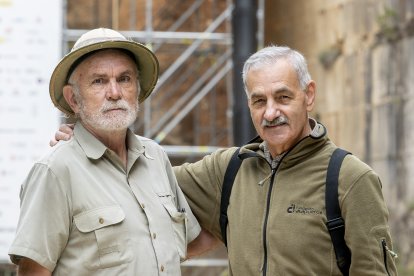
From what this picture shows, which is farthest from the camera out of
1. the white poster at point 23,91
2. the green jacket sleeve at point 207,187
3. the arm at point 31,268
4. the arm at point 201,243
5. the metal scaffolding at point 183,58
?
the metal scaffolding at point 183,58

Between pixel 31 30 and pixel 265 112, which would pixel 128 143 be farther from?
pixel 31 30

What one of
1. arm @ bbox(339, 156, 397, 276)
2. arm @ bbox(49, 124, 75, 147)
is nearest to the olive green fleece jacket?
arm @ bbox(339, 156, 397, 276)

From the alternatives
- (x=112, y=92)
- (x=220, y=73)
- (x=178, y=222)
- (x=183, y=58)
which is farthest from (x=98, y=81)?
(x=220, y=73)

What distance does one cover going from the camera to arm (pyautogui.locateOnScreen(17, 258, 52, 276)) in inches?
166

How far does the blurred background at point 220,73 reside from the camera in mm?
9414

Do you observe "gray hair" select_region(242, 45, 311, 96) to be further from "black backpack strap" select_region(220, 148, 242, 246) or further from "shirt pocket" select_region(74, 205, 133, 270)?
"shirt pocket" select_region(74, 205, 133, 270)

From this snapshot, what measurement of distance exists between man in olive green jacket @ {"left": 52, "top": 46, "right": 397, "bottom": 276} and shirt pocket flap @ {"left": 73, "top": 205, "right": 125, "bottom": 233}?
447 millimetres

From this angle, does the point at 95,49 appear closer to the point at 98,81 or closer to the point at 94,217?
the point at 98,81

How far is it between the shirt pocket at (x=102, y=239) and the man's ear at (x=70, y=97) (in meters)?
0.49

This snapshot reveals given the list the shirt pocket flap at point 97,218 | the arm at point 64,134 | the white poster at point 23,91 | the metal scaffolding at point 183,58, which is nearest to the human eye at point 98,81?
the arm at point 64,134

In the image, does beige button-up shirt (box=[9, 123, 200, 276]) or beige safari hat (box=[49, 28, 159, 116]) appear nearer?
beige button-up shirt (box=[9, 123, 200, 276])

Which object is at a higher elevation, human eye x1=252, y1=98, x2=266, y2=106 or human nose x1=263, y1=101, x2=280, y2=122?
human eye x1=252, y1=98, x2=266, y2=106

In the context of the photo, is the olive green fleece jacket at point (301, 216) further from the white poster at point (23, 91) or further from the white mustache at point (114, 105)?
the white poster at point (23, 91)

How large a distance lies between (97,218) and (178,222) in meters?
0.47
